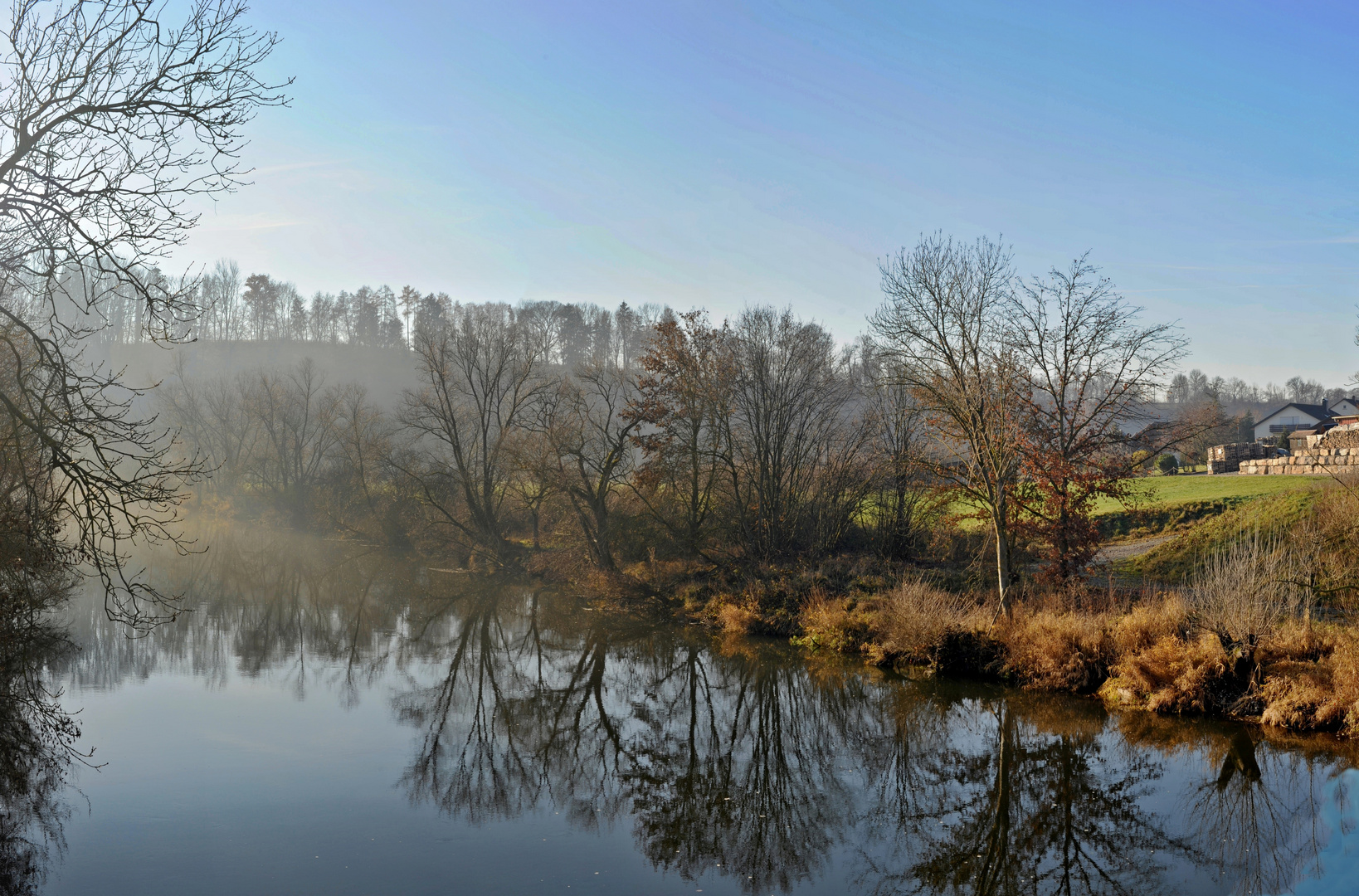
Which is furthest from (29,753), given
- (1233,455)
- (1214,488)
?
(1233,455)

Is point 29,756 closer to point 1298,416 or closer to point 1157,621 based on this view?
point 1157,621

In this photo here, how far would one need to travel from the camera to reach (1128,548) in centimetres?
2606

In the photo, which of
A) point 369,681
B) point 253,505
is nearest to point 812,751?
point 369,681

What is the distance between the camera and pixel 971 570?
21.6m

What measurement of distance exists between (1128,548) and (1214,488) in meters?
6.48

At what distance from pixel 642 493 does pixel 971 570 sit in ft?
38.6

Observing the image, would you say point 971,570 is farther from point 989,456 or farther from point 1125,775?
point 1125,775

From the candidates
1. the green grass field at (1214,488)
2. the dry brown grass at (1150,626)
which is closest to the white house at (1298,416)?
the green grass field at (1214,488)

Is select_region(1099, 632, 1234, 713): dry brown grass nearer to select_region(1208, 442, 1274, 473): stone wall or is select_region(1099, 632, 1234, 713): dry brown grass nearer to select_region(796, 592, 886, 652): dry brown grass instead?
select_region(796, 592, 886, 652): dry brown grass

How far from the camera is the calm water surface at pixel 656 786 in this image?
905 cm

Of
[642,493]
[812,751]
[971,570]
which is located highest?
[642,493]

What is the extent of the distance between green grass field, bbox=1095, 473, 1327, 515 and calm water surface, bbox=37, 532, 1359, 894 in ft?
48.3

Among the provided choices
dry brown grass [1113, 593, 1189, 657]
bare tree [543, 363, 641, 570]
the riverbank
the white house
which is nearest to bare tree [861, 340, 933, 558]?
the riverbank

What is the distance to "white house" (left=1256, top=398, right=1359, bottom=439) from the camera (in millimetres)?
71375
